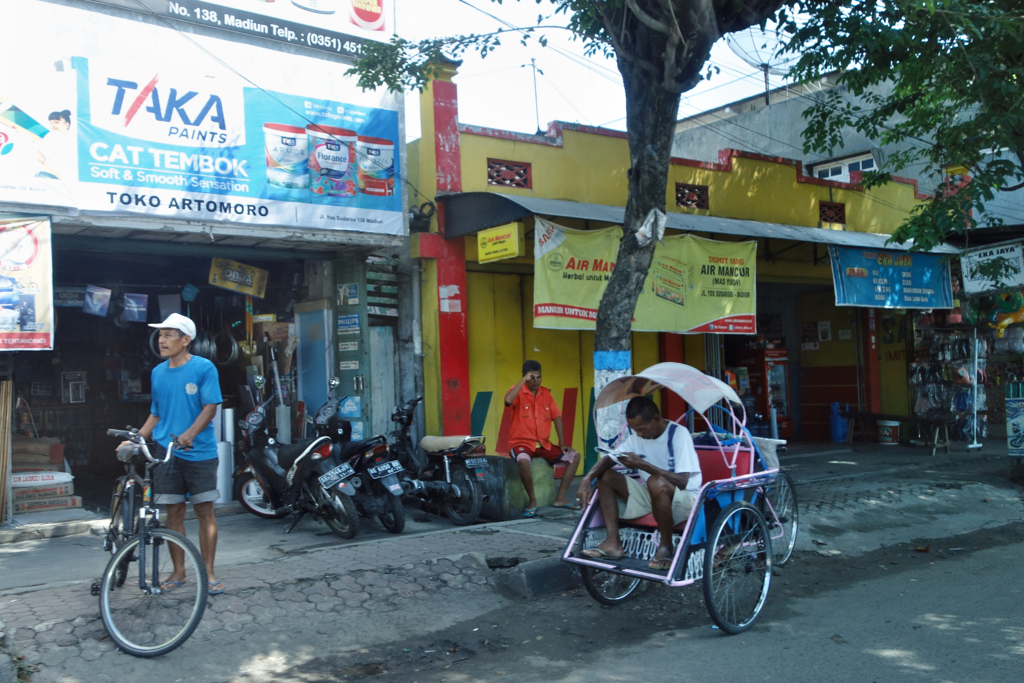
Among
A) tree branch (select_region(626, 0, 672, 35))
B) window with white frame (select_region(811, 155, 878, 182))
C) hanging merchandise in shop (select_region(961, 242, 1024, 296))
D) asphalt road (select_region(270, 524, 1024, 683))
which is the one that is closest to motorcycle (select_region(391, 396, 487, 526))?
asphalt road (select_region(270, 524, 1024, 683))

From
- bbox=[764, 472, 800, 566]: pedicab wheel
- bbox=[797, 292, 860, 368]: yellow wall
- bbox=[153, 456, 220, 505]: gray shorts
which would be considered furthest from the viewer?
bbox=[797, 292, 860, 368]: yellow wall

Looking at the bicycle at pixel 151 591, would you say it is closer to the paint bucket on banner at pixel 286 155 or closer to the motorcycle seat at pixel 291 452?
the motorcycle seat at pixel 291 452

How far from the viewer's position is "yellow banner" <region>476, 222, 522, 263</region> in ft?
30.6

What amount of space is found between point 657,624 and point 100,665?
11.3 ft

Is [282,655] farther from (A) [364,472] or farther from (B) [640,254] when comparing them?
(B) [640,254]

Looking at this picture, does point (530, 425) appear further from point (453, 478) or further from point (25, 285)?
point (25, 285)

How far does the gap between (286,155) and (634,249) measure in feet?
13.6

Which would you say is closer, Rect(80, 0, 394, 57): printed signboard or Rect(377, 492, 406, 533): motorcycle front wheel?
Rect(377, 492, 406, 533): motorcycle front wheel

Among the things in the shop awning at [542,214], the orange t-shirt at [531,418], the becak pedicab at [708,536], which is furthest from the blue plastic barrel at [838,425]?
the becak pedicab at [708,536]

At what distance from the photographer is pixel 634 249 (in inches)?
288

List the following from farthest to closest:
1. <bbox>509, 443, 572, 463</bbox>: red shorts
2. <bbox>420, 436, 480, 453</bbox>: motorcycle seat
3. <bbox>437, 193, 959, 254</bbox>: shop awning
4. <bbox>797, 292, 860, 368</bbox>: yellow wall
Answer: <bbox>797, 292, 860, 368</bbox>: yellow wall < <bbox>437, 193, 959, 254</bbox>: shop awning < <bbox>509, 443, 572, 463</bbox>: red shorts < <bbox>420, 436, 480, 453</bbox>: motorcycle seat

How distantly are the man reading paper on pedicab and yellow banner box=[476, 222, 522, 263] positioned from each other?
12.9 ft

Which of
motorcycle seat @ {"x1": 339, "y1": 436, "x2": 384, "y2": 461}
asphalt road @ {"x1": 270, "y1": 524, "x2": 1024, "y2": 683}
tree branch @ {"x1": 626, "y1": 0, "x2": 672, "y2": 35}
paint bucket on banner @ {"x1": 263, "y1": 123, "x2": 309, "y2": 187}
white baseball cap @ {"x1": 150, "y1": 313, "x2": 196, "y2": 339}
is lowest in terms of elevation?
asphalt road @ {"x1": 270, "y1": 524, "x2": 1024, "y2": 683}

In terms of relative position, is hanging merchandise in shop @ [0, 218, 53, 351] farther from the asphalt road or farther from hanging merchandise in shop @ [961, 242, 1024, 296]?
hanging merchandise in shop @ [961, 242, 1024, 296]
